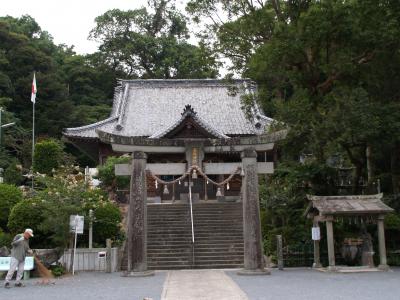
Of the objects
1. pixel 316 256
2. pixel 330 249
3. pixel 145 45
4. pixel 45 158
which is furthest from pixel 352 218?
pixel 145 45

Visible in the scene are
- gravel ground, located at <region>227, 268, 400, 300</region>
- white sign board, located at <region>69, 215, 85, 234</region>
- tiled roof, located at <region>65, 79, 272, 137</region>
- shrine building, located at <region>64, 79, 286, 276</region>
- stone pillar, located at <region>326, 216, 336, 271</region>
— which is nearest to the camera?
gravel ground, located at <region>227, 268, 400, 300</region>

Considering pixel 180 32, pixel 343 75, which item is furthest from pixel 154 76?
pixel 343 75

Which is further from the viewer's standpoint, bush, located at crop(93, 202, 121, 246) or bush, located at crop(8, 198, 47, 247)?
bush, located at crop(93, 202, 121, 246)

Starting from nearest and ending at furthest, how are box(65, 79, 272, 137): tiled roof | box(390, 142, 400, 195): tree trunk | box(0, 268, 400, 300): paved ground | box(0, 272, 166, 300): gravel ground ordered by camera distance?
box(0, 268, 400, 300): paved ground < box(0, 272, 166, 300): gravel ground < box(390, 142, 400, 195): tree trunk < box(65, 79, 272, 137): tiled roof

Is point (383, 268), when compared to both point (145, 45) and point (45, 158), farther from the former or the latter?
point (145, 45)

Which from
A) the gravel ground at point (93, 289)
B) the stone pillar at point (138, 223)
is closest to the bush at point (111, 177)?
the stone pillar at point (138, 223)

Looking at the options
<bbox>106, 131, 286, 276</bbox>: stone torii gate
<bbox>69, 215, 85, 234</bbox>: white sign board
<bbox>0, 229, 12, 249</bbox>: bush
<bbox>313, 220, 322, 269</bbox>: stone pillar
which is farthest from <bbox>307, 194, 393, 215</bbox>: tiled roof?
<bbox>0, 229, 12, 249</bbox>: bush

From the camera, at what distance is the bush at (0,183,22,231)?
18.1m

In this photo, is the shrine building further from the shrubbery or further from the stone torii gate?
the shrubbery

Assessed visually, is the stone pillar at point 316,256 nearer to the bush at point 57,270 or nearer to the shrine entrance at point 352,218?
the shrine entrance at point 352,218

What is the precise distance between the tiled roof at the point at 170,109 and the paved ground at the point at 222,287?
1590cm

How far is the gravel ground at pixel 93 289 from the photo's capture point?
9.54 metres

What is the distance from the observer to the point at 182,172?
14.5 m

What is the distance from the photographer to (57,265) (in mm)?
14477
